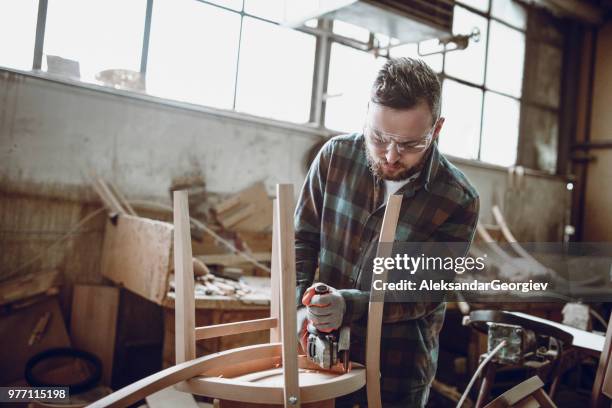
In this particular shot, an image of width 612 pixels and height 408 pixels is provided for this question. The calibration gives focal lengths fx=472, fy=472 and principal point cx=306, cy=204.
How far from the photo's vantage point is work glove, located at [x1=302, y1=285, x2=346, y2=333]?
3.94 ft

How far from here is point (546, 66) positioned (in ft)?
19.4

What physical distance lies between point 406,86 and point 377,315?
68cm

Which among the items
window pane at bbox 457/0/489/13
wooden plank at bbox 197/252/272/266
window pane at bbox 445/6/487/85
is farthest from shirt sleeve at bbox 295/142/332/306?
window pane at bbox 457/0/489/13

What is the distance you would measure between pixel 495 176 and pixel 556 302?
1.59 meters

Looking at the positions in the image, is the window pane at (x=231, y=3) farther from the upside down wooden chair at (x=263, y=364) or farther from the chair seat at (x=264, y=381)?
the chair seat at (x=264, y=381)

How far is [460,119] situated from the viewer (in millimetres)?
Result: 5051

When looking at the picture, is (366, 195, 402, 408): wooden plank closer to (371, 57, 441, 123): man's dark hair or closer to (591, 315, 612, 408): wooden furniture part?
(371, 57, 441, 123): man's dark hair

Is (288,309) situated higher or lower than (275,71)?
lower

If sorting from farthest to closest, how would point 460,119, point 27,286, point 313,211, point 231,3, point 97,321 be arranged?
point 460,119, point 231,3, point 97,321, point 27,286, point 313,211

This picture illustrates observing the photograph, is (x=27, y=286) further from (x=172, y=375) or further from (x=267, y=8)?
(x=267, y=8)

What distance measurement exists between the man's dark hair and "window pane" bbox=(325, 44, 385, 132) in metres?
2.42

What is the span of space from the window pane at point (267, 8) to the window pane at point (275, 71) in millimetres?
59

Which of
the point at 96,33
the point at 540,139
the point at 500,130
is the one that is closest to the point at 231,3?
the point at 96,33

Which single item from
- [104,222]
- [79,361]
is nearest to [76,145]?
[104,222]
